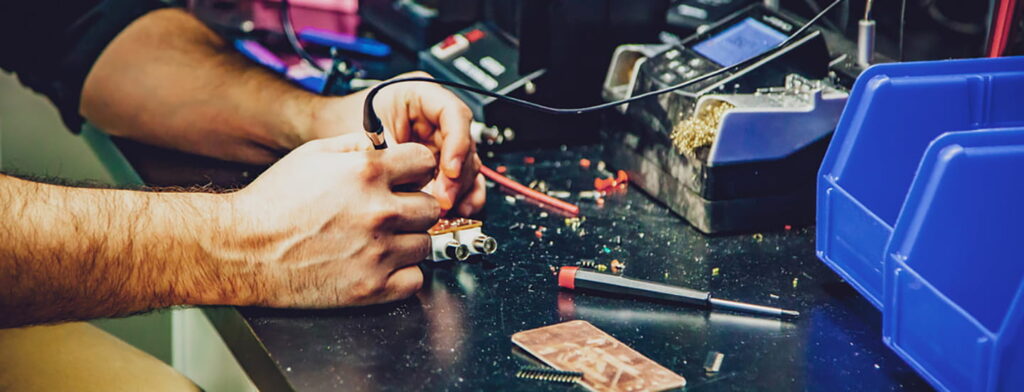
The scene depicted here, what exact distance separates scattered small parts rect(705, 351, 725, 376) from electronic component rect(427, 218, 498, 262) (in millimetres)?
286

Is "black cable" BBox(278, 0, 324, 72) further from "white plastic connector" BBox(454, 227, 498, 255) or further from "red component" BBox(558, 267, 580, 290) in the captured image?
"red component" BBox(558, 267, 580, 290)

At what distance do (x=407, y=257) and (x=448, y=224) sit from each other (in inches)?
4.4

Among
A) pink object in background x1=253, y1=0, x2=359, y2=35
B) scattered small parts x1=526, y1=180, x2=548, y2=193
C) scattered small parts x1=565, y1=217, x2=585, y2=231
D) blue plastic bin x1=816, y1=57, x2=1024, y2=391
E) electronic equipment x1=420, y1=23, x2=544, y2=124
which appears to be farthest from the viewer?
pink object in background x1=253, y1=0, x2=359, y2=35

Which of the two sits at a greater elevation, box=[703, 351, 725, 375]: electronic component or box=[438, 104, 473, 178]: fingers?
A: box=[438, 104, 473, 178]: fingers

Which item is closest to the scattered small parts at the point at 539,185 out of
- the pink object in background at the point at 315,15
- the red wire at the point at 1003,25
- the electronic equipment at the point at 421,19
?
the electronic equipment at the point at 421,19

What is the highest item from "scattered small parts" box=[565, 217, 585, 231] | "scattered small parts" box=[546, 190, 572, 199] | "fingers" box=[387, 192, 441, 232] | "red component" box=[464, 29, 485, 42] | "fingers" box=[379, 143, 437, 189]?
"fingers" box=[379, 143, 437, 189]

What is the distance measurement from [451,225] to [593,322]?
0.73 ft

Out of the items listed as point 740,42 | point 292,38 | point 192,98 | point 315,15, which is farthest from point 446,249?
point 315,15

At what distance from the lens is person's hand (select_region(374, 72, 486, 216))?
108 centimetres

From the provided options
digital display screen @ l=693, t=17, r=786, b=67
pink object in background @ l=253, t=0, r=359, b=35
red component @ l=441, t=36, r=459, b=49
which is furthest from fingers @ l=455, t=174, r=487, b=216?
pink object in background @ l=253, t=0, r=359, b=35

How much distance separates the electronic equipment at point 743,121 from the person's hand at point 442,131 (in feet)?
0.73

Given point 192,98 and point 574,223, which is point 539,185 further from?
point 192,98

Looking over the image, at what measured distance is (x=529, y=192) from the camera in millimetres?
1212

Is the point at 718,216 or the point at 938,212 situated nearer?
the point at 938,212
